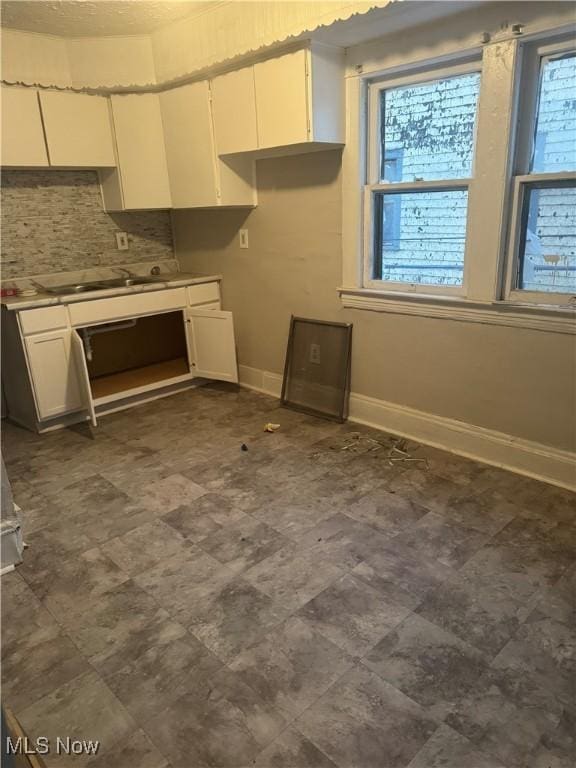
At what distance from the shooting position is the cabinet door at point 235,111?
303 centimetres

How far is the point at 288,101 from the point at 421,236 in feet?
3.40

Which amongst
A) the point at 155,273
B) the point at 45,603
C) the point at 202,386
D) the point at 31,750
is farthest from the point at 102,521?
the point at 155,273

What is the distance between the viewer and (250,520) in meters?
2.41

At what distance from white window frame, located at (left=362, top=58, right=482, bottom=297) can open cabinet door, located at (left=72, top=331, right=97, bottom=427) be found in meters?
1.81

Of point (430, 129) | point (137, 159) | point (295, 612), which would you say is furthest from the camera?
point (137, 159)

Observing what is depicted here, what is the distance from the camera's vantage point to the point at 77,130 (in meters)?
3.46

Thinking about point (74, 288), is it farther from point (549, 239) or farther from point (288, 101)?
point (549, 239)

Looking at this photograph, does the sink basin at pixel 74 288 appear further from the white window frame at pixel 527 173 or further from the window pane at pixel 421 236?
the white window frame at pixel 527 173

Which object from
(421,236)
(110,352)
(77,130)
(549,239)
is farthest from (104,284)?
(549,239)

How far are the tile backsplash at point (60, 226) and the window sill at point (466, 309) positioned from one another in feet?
6.21

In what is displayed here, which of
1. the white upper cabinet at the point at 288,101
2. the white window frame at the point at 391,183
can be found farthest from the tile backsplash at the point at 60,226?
the white window frame at the point at 391,183

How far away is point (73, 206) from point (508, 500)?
3.46 metres

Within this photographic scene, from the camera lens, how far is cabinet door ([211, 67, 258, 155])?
303cm

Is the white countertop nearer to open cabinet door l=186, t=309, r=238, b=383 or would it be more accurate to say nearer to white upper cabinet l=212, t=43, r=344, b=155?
open cabinet door l=186, t=309, r=238, b=383
